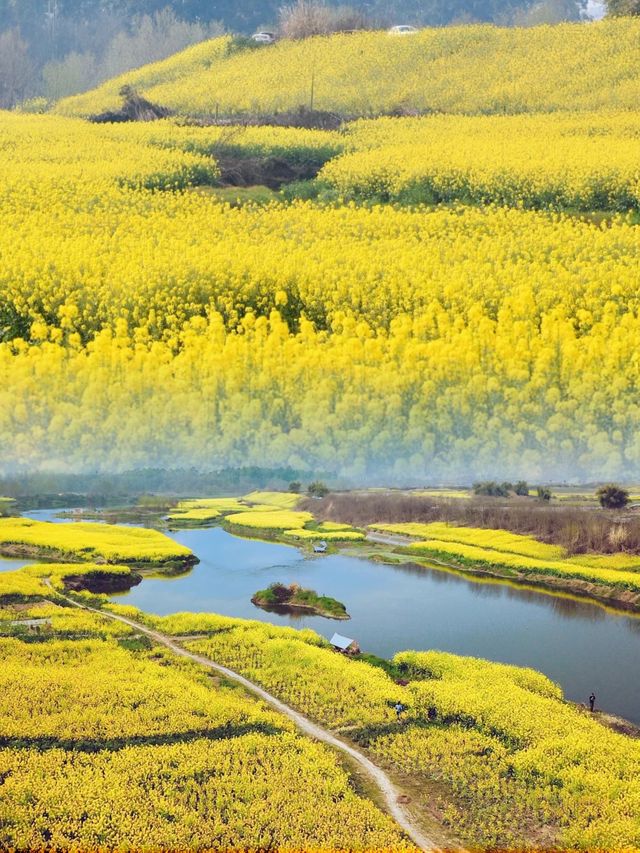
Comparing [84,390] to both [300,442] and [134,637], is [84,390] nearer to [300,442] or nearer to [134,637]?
[300,442]

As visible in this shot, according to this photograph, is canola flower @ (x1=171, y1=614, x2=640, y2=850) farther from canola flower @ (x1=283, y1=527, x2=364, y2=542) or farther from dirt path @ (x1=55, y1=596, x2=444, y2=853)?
canola flower @ (x1=283, y1=527, x2=364, y2=542)

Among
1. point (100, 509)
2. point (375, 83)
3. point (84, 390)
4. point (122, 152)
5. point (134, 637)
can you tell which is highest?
point (375, 83)

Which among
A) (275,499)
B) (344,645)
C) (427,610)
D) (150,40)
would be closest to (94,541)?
(275,499)

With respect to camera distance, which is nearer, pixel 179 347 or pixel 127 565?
pixel 127 565

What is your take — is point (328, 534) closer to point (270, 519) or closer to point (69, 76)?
point (270, 519)

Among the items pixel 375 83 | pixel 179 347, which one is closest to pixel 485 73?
pixel 375 83

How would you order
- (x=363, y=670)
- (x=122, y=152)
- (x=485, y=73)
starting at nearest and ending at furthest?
(x=363, y=670) → (x=122, y=152) → (x=485, y=73)
